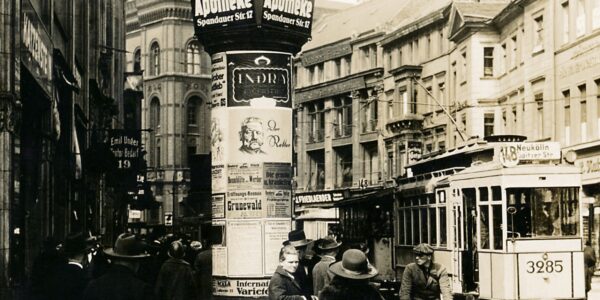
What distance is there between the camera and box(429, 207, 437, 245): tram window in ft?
71.7

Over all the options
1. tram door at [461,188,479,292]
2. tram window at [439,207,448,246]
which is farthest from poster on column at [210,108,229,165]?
tram window at [439,207,448,246]

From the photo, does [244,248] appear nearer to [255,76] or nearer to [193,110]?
[255,76]

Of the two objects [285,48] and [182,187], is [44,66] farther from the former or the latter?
[182,187]

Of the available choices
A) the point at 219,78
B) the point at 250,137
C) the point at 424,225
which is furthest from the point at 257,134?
the point at 424,225

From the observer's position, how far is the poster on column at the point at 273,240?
1480 centimetres

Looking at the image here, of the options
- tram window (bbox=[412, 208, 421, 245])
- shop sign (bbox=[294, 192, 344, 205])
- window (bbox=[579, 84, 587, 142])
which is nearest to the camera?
tram window (bbox=[412, 208, 421, 245])

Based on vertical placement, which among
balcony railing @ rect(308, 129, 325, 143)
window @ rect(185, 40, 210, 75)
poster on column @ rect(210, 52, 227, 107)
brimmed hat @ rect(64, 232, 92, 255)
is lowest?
brimmed hat @ rect(64, 232, 92, 255)

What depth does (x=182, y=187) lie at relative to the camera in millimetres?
102875

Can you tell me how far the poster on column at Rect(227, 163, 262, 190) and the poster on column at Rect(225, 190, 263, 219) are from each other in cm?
7

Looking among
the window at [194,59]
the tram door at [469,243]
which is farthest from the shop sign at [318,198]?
the window at [194,59]

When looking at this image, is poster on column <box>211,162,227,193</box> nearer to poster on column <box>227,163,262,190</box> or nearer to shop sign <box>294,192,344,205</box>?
poster on column <box>227,163,262,190</box>

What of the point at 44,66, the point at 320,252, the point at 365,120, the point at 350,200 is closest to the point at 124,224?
the point at 365,120

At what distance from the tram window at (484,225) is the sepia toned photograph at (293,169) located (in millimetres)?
64

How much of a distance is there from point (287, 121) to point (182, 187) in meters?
88.5
